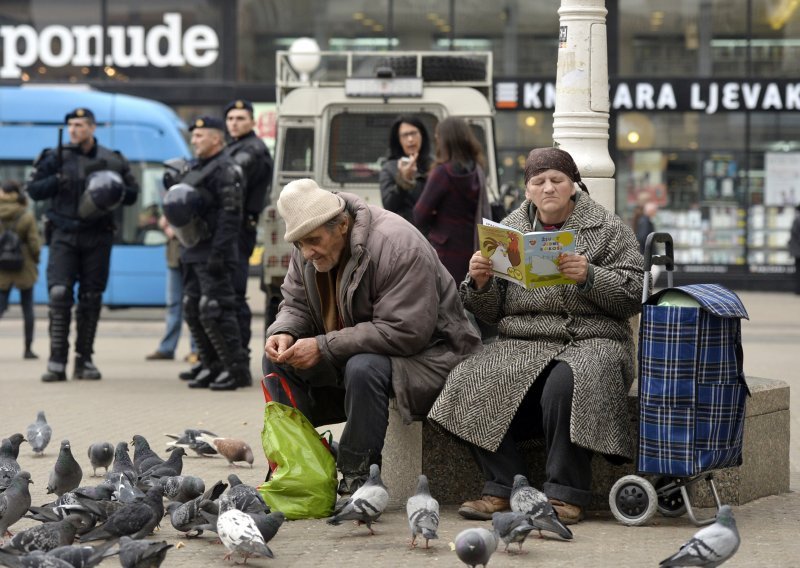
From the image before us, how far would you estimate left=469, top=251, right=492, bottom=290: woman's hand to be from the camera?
19.9 ft

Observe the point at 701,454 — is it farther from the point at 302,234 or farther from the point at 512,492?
the point at 302,234

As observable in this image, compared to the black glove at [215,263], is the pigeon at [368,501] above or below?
below

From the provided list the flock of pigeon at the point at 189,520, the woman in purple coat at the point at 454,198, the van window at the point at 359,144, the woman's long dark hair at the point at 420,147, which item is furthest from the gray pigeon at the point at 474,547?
the van window at the point at 359,144

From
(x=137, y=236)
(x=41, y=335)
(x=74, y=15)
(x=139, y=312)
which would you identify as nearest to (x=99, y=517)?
(x=41, y=335)

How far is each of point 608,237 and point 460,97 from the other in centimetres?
665

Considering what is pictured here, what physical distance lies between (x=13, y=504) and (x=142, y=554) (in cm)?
96

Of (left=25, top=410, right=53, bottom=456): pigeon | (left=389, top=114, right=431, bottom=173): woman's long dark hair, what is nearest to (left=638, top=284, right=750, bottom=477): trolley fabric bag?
(left=25, top=410, right=53, bottom=456): pigeon

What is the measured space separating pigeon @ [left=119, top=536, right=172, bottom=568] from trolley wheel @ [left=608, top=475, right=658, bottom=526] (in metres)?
2.00

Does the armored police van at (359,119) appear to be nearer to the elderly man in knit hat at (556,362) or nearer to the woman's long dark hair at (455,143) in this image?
the woman's long dark hair at (455,143)

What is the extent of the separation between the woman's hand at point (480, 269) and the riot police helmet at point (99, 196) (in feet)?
19.3

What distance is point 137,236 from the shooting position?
759 inches

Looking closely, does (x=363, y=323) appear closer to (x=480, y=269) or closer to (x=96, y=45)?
(x=480, y=269)

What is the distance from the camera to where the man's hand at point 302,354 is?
6027 mm

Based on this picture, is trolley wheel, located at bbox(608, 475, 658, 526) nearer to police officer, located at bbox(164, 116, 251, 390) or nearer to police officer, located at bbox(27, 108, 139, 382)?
police officer, located at bbox(164, 116, 251, 390)
